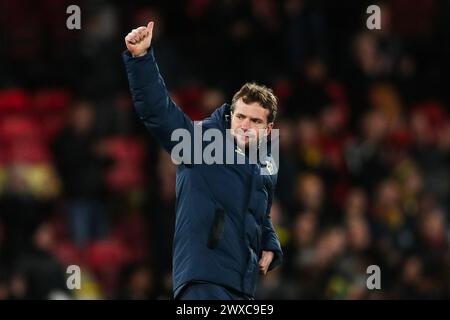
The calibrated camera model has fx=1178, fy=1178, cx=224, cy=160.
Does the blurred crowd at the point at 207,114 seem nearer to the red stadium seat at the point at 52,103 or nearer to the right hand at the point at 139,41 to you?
the red stadium seat at the point at 52,103

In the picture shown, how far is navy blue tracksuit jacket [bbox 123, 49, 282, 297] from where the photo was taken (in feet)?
17.0

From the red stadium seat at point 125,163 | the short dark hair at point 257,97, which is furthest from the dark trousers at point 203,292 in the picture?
the red stadium seat at point 125,163

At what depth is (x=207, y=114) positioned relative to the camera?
1083 centimetres

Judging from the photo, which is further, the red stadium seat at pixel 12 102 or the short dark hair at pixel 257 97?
the red stadium seat at pixel 12 102

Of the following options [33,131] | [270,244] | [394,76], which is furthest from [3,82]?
[270,244]

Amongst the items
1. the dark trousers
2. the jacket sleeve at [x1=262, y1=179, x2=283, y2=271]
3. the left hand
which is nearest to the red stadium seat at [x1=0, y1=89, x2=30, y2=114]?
the jacket sleeve at [x1=262, y1=179, x2=283, y2=271]

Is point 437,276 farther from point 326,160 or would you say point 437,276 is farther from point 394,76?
point 394,76

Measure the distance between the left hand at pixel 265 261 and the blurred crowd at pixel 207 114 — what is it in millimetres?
3334

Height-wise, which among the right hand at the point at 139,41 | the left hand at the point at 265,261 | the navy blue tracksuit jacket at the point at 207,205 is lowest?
the left hand at the point at 265,261

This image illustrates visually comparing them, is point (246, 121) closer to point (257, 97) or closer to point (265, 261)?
point (257, 97)

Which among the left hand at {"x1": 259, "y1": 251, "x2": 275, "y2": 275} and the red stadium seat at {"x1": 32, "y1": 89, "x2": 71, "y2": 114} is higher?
the red stadium seat at {"x1": 32, "y1": 89, "x2": 71, "y2": 114}

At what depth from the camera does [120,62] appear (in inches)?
436

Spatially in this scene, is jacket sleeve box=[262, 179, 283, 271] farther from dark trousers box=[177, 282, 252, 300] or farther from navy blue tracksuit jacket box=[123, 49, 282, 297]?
dark trousers box=[177, 282, 252, 300]

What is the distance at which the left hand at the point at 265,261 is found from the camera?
5598mm
